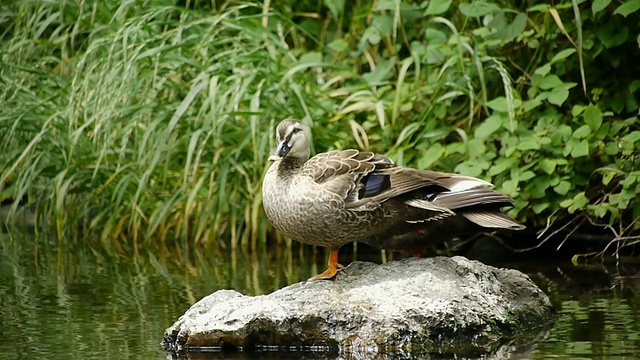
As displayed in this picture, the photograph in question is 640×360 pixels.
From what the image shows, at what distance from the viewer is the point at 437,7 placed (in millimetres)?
7480

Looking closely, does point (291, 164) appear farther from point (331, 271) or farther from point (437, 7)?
point (437, 7)

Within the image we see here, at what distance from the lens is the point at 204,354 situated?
4.44 m

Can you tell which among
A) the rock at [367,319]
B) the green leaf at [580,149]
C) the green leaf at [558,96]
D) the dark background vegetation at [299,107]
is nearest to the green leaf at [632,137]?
the dark background vegetation at [299,107]

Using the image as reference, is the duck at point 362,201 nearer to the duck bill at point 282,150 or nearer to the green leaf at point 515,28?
the duck bill at point 282,150

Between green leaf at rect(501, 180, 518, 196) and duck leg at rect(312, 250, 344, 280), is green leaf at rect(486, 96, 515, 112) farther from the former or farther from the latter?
duck leg at rect(312, 250, 344, 280)

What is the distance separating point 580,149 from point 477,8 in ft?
4.27

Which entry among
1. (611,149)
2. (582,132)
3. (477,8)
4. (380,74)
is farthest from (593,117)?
(380,74)

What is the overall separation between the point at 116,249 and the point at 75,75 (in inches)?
48.1

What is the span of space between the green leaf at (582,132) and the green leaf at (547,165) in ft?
0.64

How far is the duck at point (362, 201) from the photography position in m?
4.86

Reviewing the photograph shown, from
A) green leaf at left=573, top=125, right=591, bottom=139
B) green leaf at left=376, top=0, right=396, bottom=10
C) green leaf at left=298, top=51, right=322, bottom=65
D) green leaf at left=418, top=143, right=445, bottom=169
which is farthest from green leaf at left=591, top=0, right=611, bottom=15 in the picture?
green leaf at left=298, top=51, right=322, bottom=65

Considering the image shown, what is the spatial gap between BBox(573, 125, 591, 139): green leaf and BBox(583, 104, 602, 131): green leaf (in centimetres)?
3

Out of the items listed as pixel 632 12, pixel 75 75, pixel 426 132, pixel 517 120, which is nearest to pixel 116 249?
pixel 75 75

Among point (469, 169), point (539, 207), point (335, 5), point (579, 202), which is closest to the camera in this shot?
point (579, 202)
